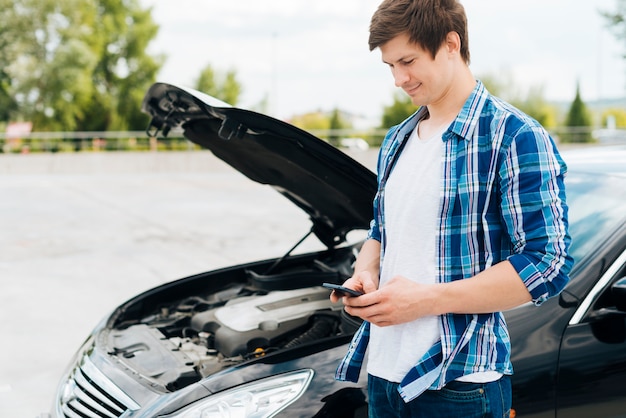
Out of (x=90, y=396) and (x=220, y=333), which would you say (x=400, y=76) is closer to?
(x=220, y=333)

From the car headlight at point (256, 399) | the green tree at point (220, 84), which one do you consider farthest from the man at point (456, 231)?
the green tree at point (220, 84)

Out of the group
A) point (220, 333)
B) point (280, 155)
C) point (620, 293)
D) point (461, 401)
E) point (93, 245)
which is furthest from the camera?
point (93, 245)

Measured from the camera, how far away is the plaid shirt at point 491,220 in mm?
1334

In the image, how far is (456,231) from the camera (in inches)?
55.4

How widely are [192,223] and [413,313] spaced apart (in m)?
8.91

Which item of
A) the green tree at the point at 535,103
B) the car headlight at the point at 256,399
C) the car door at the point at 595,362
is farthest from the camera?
the green tree at the point at 535,103

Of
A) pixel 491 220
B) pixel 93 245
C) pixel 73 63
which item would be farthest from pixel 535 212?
pixel 73 63

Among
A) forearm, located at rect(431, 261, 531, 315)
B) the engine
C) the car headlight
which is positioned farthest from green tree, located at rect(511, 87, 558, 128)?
forearm, located at rect(431, 261, 531, 315)

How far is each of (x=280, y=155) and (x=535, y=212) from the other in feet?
4.40

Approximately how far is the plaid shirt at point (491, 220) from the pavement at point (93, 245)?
287cm

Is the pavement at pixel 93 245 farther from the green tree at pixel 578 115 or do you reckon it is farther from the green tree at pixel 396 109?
the green tree at pixel 578 115

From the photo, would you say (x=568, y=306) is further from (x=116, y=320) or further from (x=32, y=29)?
(x=32, y=29)

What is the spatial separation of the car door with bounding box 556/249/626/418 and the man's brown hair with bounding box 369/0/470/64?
1.20 metres

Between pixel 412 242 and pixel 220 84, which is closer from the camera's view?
pixel 412 242
